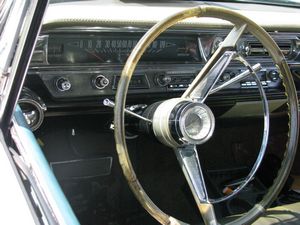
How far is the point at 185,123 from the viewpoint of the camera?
130 cm

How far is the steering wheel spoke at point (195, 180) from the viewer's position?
1.34 m

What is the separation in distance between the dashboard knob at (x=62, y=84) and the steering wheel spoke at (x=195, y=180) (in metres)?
0.55

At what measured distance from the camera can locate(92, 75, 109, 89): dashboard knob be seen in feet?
5.85

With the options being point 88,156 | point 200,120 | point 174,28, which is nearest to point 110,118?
point 88,156

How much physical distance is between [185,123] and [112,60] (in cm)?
60

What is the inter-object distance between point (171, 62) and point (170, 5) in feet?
0.79

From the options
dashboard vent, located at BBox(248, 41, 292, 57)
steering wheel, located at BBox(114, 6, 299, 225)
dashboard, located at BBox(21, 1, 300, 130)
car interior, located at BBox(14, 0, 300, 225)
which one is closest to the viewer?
steering wheel, located at BBox(114, 6, 299, 225)

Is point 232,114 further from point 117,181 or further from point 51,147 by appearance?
point 51,147

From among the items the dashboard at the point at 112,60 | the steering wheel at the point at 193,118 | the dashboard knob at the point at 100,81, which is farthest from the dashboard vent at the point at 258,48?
the dashboard knob at the point at 100,81

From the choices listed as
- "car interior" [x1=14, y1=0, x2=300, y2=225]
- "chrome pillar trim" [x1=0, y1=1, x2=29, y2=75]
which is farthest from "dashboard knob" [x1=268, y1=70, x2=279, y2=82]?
"chrome pillar trim" [x1=0, y1=1, x2=29, y2=75]

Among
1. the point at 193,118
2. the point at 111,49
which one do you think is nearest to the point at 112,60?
the point at 111,49

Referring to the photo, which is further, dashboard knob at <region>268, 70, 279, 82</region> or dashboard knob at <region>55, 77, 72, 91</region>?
dashboard knob at <region>268, 70, 279, 82</region>

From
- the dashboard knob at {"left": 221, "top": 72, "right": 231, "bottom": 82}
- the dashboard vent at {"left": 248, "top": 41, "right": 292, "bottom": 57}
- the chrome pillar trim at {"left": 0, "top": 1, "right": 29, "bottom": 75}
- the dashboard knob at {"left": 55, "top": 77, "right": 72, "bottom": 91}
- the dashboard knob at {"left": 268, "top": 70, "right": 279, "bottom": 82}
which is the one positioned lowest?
the dashboard knob at {"left": 268, "top": 70, "right": 279, "bottom": 82}

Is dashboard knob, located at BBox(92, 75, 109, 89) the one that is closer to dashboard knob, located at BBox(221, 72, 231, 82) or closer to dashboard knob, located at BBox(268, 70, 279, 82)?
dashboard knob, located at BBox(221, 72, 231, 82)
